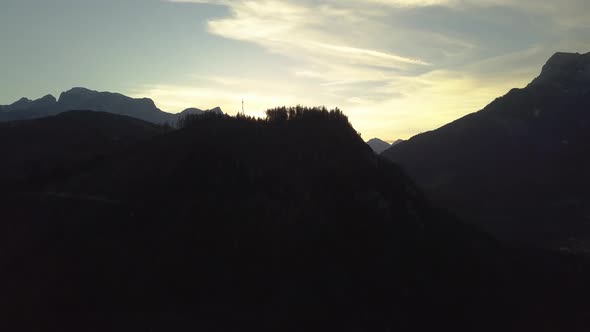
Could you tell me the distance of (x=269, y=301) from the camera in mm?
22125

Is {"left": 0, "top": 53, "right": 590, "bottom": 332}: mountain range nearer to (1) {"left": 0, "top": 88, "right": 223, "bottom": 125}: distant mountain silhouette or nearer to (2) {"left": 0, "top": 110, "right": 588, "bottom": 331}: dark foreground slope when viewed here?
(2) {"left": 0, "top": 110, "right": 588, "bottom": 331}: dark foreground slope

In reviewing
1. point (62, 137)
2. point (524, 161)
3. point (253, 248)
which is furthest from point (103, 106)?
point (253, 248)

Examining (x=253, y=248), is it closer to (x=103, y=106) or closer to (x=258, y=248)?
(x=258, y=248)

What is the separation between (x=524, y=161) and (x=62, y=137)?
104m

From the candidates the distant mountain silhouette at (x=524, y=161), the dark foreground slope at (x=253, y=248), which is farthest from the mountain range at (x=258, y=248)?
the distant mountain silhouette at (x=524, y=161)

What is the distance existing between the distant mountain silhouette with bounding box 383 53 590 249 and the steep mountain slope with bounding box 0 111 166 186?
189ft

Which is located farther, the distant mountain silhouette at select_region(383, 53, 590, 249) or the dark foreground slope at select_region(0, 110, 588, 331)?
the distant mountain silhouette at select_region(383, 53, 590, 249)

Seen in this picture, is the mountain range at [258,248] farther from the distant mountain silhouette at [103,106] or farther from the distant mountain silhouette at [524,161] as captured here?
the distant mountain silhouette at [103,106]

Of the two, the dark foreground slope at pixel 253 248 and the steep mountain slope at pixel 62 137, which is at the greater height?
the steep mountain slope at pixel 62 137

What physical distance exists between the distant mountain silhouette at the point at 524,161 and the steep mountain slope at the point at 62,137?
57575mm

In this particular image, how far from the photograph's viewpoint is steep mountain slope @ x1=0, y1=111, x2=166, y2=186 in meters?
52.7

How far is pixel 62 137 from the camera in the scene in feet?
212

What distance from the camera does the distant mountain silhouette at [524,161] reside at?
7106 cm

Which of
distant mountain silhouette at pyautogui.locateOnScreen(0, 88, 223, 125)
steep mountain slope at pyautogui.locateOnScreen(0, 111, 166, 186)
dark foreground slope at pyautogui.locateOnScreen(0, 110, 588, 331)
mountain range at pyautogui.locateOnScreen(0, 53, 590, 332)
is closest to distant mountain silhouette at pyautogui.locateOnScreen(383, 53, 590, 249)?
mountain range at pyautogui.locateOnScreen(0, 53, 590, 332)
